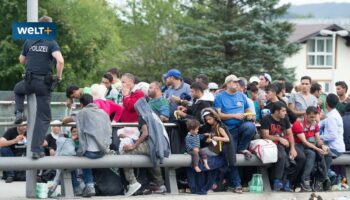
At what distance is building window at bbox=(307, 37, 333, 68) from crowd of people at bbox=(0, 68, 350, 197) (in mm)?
63485

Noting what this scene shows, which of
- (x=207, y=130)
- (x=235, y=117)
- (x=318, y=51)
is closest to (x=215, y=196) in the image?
(x=207, y=130)

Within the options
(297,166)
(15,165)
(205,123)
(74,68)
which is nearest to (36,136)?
(15,165)

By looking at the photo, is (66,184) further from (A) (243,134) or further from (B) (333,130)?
(B) (333,130)

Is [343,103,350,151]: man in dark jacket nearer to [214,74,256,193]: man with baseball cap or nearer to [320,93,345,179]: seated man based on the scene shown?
[320,93,345,179]: seated man

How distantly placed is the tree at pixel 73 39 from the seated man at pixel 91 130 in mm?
32896

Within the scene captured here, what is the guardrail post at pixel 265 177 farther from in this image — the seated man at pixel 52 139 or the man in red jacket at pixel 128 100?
the seated man at pixel 52 139

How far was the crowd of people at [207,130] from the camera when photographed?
14.2 m

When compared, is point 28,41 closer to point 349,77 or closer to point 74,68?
point 74,68

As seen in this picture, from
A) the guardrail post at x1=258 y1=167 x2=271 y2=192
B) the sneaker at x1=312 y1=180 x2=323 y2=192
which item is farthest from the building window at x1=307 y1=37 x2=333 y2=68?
the guardrail post at x1=258 y1=167 x2=271 y2=192

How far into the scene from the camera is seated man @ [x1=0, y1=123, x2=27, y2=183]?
50.9 ft

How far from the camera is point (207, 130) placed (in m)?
14.9

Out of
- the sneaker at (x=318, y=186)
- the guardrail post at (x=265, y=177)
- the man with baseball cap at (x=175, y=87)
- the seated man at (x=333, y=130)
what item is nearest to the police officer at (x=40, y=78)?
the man with baseball cap at (x=175, y=87)

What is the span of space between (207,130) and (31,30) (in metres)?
3.60

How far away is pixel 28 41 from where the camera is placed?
1327 centimetres
